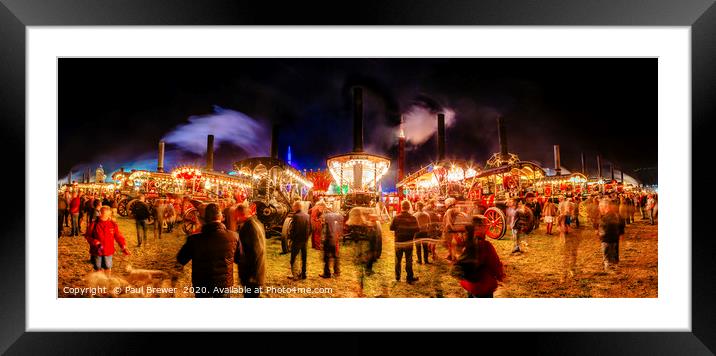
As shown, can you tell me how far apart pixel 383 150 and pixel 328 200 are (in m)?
0.84

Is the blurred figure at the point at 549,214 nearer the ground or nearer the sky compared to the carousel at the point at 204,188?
nearer the ground

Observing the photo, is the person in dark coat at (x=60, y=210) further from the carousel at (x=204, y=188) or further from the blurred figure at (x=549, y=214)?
the blurred figure at (x=549, y=214)

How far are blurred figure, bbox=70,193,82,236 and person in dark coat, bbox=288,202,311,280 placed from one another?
224 cm

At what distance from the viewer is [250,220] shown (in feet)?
10.8

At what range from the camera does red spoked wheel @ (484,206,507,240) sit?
11.5 ft

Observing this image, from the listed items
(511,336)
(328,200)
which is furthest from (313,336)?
(511,336)

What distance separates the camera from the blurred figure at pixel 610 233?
3475mm

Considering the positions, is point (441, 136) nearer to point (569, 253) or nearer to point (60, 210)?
point (569, 253)

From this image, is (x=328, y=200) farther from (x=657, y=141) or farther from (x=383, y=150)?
(x=657, y=141)

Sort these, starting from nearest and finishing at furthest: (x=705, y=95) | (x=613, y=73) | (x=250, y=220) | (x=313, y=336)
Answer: (x=705, y=95)
(x=313, y=336)
(x=250, y=220)
(x=613, y=73)

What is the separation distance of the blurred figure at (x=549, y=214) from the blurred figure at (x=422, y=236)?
1288 millimetres

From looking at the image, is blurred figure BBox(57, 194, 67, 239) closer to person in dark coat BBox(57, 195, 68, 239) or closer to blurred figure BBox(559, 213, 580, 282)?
person in dark coat BBox(57, 195, 68, 239)
